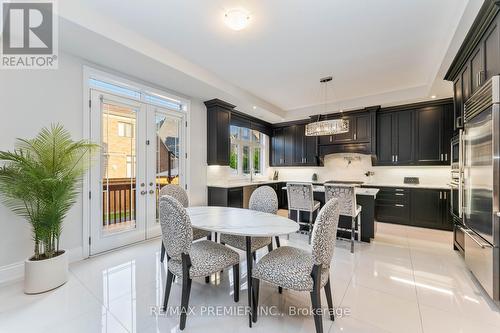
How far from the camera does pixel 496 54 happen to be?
202 cm

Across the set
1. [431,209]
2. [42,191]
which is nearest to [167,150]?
[42,191]

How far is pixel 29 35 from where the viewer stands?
7.99ft

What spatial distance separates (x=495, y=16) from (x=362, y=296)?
295 centimetres

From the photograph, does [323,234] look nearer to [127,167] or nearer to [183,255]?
[183,255]

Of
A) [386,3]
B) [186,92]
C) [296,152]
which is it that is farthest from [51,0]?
[296,152]

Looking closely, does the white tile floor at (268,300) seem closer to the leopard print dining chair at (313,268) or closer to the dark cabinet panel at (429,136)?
the leopard print dining chair at (313,268)

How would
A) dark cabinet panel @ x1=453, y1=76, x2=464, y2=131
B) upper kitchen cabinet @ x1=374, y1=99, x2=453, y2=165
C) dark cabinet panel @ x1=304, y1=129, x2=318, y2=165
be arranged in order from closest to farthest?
1. dark cabinet panel @ x1=453, y1=76, x2=464, y2=131
2. upper kitchen cabinet @ x1=374, y1=99, x2=453, y2=165
3. dark cabinet panel @ x1=304, y1=129, x2=318, y2=165

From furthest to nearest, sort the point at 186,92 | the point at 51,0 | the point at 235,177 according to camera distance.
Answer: the point at 235,177
the point at 186,92
the point at 51,0

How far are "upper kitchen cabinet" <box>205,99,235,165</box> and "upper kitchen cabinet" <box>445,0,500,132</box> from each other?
3845mm

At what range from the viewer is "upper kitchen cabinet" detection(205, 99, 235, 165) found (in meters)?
4.73

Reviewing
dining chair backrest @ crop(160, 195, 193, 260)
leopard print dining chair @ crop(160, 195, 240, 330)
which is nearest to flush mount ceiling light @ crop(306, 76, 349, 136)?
leopard print dining chair @ crop(160, 195, 240, 330)

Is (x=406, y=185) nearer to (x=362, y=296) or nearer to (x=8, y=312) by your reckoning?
(x=362, y=296)

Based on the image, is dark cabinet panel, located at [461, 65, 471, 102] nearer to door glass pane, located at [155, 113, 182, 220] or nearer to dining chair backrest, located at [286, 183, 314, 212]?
dining chair backrest, located at [286, 183, 314, 212]

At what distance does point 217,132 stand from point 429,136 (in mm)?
4683
